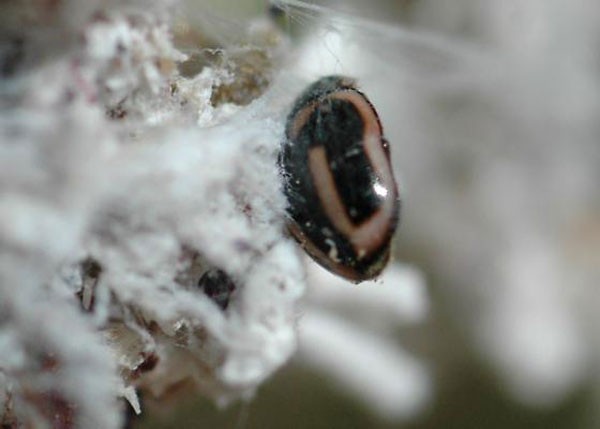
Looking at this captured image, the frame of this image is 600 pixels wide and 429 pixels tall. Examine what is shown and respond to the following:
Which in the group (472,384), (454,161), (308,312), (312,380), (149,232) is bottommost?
(472,384)

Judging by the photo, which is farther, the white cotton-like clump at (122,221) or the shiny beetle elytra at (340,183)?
the shiny beetle elytra at (340,183)

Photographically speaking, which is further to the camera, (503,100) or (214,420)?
(503,100)

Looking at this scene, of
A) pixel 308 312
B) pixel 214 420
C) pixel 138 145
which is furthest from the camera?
pixel 214 420

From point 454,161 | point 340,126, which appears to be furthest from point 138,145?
point 454,161

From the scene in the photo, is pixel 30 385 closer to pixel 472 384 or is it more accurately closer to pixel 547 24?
pixel 472 384

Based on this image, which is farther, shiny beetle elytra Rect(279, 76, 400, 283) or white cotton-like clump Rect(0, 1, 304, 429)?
shiny beetle elytra Rect(279, 76, 400, 283)

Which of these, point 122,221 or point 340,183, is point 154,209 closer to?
point 122,221

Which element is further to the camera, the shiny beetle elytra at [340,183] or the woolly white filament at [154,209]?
the shiny beetle elytra at [340,183]

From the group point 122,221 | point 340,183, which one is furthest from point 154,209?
point 340,183
